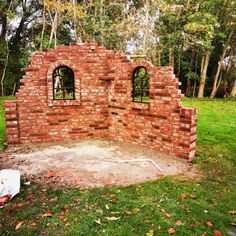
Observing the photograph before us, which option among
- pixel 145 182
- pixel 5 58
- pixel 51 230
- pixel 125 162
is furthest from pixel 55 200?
pixel 5 58

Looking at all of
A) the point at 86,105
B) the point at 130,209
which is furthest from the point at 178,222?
the point at 86,105

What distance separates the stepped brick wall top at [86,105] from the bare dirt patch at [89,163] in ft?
1.53

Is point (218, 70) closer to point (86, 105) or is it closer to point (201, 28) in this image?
point (201, 28)

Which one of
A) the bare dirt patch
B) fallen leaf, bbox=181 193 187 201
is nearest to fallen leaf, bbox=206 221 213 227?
fallen leaf, bbox=181 193 187 201

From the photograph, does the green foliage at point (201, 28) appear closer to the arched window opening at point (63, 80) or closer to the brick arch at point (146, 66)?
the arched window opening at point (63, 80)

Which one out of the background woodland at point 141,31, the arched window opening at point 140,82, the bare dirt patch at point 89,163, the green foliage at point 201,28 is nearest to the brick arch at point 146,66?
the arched window opening at point 140,82

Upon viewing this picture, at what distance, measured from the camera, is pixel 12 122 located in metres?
7.55

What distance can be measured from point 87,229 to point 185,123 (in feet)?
11.9

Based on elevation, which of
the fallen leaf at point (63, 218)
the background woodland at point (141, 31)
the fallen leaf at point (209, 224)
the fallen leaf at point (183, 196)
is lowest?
the fallen leaf at point (63, 218)

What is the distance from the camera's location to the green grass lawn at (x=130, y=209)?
346 centimetres

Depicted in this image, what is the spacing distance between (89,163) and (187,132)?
2507 mm

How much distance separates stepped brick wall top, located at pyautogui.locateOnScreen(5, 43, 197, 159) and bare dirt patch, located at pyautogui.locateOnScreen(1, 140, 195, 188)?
0.47m

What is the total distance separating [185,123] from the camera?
6.03 metres

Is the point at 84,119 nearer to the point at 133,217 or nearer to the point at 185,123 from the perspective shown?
the point at 185,123
